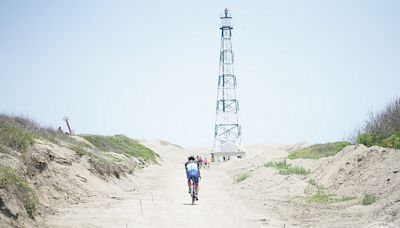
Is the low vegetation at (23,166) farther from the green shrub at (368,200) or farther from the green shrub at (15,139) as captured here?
the green shrub at (368,200)

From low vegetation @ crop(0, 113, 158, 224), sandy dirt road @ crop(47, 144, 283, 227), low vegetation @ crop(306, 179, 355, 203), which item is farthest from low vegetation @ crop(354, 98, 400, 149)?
low vegetation @ crop(0, 113, 158, 224)

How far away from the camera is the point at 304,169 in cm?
2470

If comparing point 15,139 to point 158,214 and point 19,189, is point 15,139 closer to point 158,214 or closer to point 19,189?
point 19,189

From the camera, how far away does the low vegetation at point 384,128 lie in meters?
23.2

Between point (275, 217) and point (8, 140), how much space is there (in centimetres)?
1079

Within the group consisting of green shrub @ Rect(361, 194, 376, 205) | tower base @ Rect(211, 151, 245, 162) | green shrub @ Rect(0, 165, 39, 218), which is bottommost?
green shrub @ Rect(361, 194, 376, 205)

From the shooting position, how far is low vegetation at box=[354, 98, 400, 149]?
76.3 ft

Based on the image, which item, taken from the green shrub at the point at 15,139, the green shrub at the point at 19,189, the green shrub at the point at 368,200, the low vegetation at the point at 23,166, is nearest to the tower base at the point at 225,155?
the low vegetation at the point at 23,166

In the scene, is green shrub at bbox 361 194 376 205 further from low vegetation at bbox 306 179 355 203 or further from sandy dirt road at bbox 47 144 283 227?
sandy dirt road at bbox 47 144 283 227

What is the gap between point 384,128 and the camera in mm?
25453

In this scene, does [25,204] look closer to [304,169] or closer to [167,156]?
[304,169]

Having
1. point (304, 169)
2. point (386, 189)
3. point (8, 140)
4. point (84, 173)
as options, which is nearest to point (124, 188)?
point (84, 173)

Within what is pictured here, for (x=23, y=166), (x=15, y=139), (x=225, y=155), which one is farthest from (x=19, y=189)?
(x=225, y=155)

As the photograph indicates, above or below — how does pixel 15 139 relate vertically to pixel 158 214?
above
